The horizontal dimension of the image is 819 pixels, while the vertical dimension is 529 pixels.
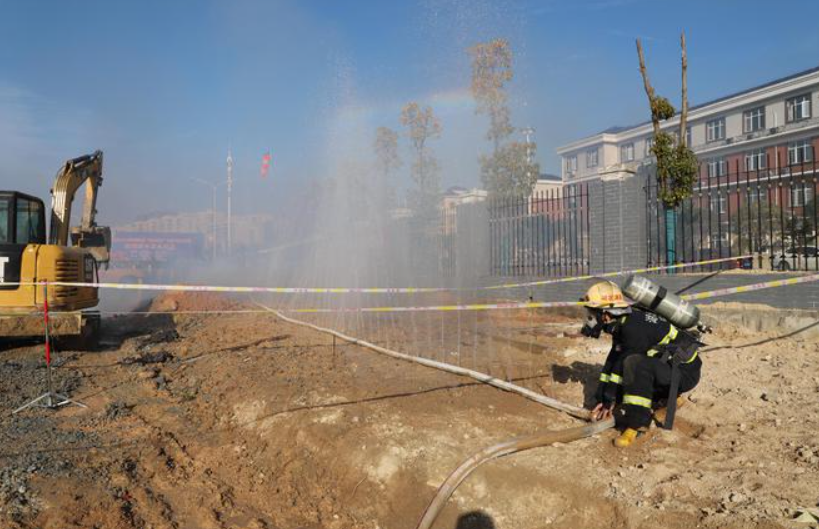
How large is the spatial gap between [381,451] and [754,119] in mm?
51666

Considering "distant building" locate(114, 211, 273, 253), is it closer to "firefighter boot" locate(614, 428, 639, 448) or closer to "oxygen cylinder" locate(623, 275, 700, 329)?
"oxygen cylinder" locate(623, 275, 700, 329)

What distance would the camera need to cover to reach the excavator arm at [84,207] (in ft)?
35.7

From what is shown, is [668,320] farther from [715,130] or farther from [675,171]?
[715,130]

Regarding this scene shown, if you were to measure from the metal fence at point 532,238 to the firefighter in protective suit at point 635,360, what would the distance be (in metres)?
7.62

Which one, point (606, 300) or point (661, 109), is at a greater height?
point (661, 109)

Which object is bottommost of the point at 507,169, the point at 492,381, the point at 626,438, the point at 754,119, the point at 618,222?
the point at 626,438

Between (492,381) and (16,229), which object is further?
(16,229)

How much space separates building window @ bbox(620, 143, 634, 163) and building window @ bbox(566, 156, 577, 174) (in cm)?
603

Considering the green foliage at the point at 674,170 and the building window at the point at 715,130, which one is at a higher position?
the building window at the point at 715,130

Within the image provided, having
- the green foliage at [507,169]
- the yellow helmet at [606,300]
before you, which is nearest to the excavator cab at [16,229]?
the yellow helmet at [606,300]

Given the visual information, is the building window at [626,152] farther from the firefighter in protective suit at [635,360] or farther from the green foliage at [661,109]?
the firefighter in protective suit at [635,360]

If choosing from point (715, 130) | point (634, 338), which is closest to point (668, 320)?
point (634, 338)

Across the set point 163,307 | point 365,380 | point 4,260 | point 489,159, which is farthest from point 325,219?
point 365,380

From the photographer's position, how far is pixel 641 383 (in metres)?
4.81
